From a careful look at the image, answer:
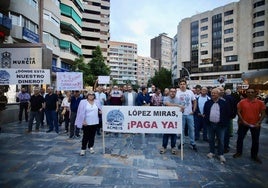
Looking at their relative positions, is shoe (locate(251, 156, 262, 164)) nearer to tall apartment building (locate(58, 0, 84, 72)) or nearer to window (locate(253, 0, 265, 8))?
tall apartment building (locate(58, 0, 84, 72))

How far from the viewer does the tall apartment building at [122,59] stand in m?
162

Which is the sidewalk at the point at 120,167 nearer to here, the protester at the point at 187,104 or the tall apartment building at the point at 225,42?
the protester at the point at 187,104

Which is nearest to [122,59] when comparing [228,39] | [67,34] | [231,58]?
[228,39]

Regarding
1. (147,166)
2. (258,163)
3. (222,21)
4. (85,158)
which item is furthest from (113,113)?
(222,21)

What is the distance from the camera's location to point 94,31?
2813 inches

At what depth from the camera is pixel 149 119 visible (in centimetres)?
718

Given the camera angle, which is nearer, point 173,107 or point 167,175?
point 167,175

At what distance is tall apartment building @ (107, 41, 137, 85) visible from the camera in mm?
162025

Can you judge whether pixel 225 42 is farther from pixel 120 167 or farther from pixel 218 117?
pixel 120 167

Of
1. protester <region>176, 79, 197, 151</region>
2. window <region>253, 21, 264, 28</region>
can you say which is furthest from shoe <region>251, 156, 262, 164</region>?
window <region>253, 21, 264, 28</region>

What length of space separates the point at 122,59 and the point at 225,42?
9526cm

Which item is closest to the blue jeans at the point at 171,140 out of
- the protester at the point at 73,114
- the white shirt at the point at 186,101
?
the white shirt at the point at 186,101

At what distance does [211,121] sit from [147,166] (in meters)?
2.25

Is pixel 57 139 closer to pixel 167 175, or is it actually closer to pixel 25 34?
pixel 167 175
